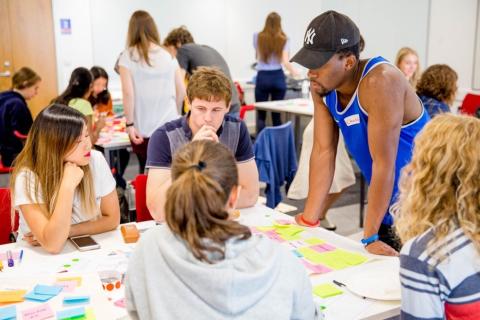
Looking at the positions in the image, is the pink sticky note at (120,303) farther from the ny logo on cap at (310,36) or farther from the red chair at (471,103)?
the red chair at (471,103)

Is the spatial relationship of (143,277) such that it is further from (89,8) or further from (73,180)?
(89,8)

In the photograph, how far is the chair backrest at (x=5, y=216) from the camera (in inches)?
94.1

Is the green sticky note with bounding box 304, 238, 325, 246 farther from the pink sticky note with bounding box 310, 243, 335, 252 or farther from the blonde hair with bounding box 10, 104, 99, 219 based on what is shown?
the blonde hair with bounding box 10, 104, 99, 219

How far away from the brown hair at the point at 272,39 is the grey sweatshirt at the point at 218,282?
5.48 metres

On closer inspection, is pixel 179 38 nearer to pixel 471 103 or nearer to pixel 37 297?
pixel 471 103

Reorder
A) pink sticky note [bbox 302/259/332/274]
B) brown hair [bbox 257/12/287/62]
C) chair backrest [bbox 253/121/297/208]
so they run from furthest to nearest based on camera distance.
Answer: brown hair [bbox 257/12/287/62] → chair backrest [bbox 253/121/297/208] → pink sticky note [bbox 302/259/332/274]

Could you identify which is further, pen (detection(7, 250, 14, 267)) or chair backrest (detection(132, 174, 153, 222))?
chair backrest (detection(132, 174, 153, 222))

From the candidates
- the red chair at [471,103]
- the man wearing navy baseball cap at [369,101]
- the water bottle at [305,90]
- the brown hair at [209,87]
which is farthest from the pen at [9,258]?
the water bottle at [305,90]

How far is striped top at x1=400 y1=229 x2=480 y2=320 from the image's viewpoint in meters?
1.30

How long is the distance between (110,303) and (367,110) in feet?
3.66

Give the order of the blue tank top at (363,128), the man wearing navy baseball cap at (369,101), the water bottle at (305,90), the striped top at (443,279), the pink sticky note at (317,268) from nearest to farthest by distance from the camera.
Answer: the striped top at (443,279)
the pink sticky note at (317,268)
the man wearing navy baseball cap at (369,101)
the blue tank top at (363,128)
the water bottle at (305,90)

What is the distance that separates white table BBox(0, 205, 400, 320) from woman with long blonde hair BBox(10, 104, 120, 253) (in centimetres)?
6

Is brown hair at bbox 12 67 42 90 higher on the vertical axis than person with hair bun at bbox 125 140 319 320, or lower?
higher

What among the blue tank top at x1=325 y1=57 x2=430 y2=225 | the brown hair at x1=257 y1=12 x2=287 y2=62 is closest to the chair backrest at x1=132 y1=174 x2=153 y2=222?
the blue tank top at x1=325 y1=57 x2=430 y2=225
